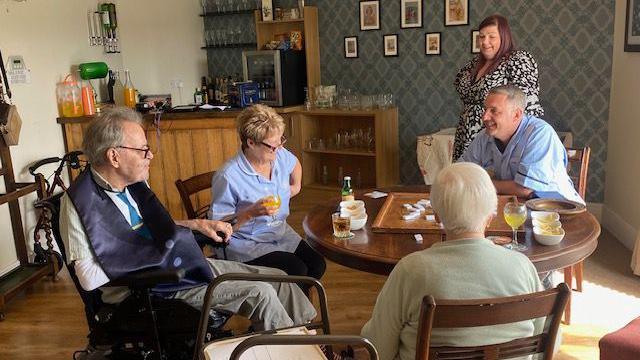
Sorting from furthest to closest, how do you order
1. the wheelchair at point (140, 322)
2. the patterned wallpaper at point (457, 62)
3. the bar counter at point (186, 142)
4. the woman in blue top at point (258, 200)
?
the bar counter at point (186, 142) → the patterned wallpaper at point (457, 62) → the woman in blue top at point (258, 200) → the wheelchair at point (140, 322)

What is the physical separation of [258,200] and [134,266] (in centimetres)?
67

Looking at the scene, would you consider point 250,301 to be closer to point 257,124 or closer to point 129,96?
point 257,124

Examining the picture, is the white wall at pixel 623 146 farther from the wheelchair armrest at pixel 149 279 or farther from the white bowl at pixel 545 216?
the wheelchair armrest at pixel 149 279

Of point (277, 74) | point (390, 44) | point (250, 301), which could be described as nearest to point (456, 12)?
point (390, 44)

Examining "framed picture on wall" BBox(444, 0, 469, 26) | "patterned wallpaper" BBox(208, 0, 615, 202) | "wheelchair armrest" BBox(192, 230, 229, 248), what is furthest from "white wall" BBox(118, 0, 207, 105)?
"wheelchair armrest" BBox(192, 230, 229, 248)

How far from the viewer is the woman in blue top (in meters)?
2.49

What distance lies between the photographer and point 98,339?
2082 mm

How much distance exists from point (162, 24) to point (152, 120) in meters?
1.69

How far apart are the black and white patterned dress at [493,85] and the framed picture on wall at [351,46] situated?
195 cm

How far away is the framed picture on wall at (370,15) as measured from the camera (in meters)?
5.29

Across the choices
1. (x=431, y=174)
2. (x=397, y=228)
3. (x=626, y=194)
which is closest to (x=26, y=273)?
(x=397, y=228)

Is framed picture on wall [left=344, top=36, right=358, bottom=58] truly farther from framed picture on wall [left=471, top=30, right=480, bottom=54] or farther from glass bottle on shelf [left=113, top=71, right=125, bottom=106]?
glass bottle on shelf [left=113, top=71, right=125, bottom=106]

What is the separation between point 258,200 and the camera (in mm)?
2527

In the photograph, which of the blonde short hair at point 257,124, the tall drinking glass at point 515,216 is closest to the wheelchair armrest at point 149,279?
the blonde short hair at point 257,124
